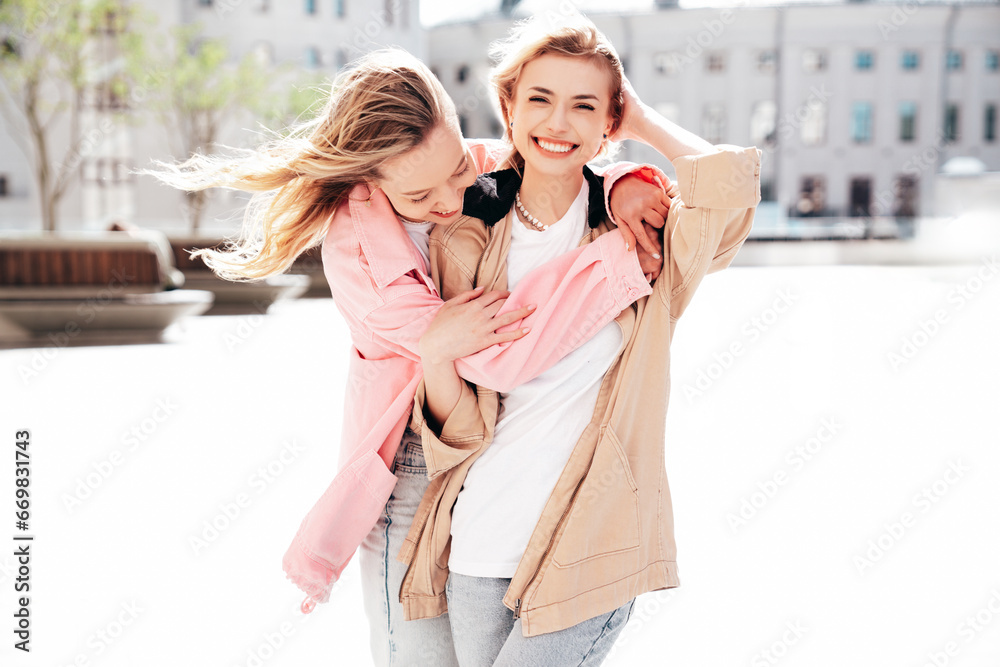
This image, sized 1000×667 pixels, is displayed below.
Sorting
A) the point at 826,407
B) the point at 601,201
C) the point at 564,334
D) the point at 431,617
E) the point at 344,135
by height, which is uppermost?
the point at 344,135

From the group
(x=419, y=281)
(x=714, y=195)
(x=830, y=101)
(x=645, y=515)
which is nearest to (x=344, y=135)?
(x=419, y=281)

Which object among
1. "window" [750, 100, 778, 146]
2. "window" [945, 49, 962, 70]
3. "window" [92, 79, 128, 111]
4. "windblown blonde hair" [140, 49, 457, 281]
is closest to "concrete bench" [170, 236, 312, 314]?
"windblown blonde hair" [140, 49, 457, 281]

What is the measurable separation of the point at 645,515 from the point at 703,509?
3324mm

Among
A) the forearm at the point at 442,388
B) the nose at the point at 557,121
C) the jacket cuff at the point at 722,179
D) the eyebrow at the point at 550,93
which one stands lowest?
the forearm at the point at 442,388

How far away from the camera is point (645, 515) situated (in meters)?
1.74

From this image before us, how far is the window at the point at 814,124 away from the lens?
1716 inches

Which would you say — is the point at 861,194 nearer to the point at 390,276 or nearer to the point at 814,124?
the point at 814,124

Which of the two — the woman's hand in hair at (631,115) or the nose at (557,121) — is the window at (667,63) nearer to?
the woman's hand in hair at (631,115)

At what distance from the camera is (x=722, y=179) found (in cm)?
161

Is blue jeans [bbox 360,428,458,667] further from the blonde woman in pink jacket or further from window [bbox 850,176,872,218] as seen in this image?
window [bbox 850,176,872,218]

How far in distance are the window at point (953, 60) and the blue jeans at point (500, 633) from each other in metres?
49.2

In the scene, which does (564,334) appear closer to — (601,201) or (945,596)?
(601,201)

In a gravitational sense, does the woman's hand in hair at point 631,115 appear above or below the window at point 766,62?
below

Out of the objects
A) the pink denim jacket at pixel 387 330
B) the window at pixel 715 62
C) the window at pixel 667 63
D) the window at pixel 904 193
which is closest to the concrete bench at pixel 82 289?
the pink denim jacket at pixel 387 330
